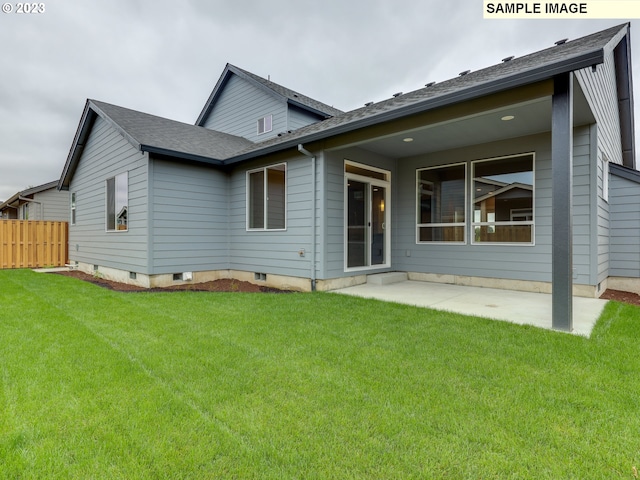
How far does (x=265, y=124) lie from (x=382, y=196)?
17.4ft

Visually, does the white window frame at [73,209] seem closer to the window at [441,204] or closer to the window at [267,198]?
the window at [267,198]

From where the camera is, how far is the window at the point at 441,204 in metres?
7.11

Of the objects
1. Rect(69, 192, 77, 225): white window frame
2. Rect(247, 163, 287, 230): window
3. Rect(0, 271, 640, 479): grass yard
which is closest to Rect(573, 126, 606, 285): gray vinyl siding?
Rect(0, 271, 640, 479): grass yard

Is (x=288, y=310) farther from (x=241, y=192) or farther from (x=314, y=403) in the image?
(x=241, y=192)

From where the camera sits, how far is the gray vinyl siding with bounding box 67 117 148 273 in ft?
23.3

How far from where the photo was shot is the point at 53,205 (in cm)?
1638

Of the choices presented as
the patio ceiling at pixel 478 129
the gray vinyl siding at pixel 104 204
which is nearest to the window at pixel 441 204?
the patio ceiling at pixel 478 129

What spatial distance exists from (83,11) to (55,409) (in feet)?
34.0

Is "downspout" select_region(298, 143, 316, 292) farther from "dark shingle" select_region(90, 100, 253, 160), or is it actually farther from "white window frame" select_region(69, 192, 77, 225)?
"white window frame" select_region(69, 192, 77, 225)

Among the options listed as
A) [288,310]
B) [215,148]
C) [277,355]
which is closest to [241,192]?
[215,148]

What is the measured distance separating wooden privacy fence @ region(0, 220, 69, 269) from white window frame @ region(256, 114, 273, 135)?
7.65m

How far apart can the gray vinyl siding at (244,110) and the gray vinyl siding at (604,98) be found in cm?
741

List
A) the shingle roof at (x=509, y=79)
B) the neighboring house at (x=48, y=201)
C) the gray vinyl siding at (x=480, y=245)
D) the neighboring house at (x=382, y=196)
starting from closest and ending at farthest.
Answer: the shingle roof at (x=509, y=79) < the neighboring house at (x=382, y=196) < the gray vinyl siding at (x=480, y=245) < the neighboring house at (x=48, y=201)

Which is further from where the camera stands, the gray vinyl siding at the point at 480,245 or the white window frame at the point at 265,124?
the white window frame at the point at 265,124
